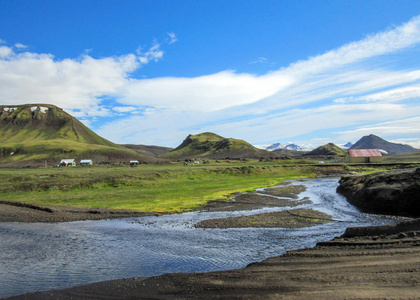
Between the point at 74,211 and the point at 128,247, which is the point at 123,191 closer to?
the point at 74,211

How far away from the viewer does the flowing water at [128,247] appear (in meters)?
14.2

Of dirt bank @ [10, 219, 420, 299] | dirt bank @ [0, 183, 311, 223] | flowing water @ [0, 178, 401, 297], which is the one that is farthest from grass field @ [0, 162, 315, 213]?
dirt bank @ [10, 219, 420, 299]

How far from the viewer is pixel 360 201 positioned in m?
33.9

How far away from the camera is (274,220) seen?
25422mm

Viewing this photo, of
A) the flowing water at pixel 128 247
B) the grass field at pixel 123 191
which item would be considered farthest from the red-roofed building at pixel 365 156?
the flowing water at pixel 128 247

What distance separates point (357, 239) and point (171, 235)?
12.5m

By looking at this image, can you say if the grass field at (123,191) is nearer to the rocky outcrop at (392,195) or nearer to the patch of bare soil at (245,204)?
the patch of bare soil at (245,204)

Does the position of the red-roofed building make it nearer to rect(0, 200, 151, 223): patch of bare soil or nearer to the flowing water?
the flowing water

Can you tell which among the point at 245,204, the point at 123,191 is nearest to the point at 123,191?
the point at 123,191

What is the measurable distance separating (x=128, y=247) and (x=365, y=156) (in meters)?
137

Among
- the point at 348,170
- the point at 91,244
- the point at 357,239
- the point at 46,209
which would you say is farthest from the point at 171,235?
the point at 348,170

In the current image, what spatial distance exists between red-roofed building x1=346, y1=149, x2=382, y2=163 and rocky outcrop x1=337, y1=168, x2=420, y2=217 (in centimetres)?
10746

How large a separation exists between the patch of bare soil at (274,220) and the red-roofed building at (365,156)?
4699 inches

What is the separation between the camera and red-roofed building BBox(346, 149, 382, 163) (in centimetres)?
13012
